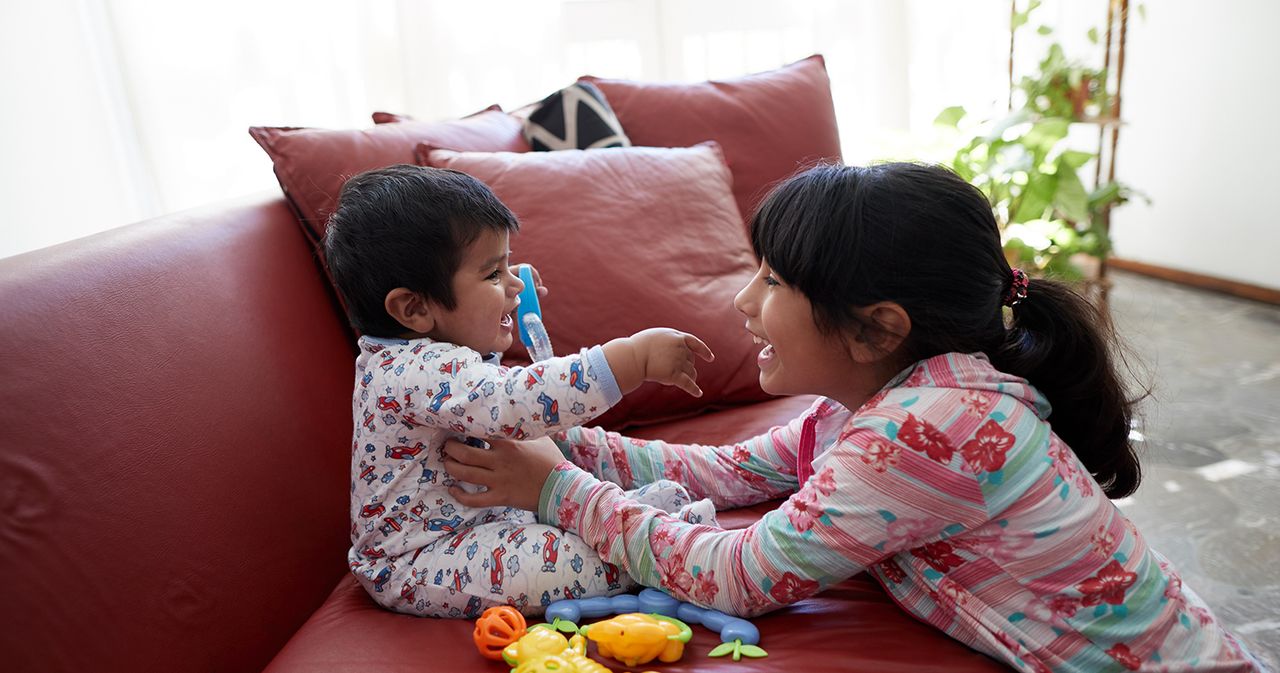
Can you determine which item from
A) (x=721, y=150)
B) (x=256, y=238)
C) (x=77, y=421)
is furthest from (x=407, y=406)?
(x=721, y=150)

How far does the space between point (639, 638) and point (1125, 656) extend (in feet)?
1.47

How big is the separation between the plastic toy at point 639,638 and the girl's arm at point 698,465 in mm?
331

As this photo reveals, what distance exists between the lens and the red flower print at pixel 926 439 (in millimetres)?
873

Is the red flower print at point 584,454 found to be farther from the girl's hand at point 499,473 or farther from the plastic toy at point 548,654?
the plastic toy at point 548,654

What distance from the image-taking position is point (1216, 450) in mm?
2234

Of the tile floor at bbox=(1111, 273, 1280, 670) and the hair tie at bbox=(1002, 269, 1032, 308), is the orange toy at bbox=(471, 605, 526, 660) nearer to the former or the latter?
the hair tie at bbox=(1002, 269, 1032, 308)

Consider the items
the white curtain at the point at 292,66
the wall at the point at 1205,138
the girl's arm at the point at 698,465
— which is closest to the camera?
the girl's arm at the point at 698,465

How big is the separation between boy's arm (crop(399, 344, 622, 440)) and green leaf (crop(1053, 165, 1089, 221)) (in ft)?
6.75

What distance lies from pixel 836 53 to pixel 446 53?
119 centimetres

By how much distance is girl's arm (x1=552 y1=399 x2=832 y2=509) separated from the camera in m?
1.26

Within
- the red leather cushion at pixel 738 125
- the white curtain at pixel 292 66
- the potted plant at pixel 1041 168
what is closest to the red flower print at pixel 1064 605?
the red leather cushion at pixel 738 125

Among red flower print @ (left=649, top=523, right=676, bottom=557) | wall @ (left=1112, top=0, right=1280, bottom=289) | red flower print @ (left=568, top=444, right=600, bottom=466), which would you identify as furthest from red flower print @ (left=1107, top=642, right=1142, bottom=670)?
wall @ (left=1112, top=0, right=1280, bottom=289)

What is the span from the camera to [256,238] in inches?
54.6

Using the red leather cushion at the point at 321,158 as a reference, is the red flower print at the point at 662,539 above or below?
below
